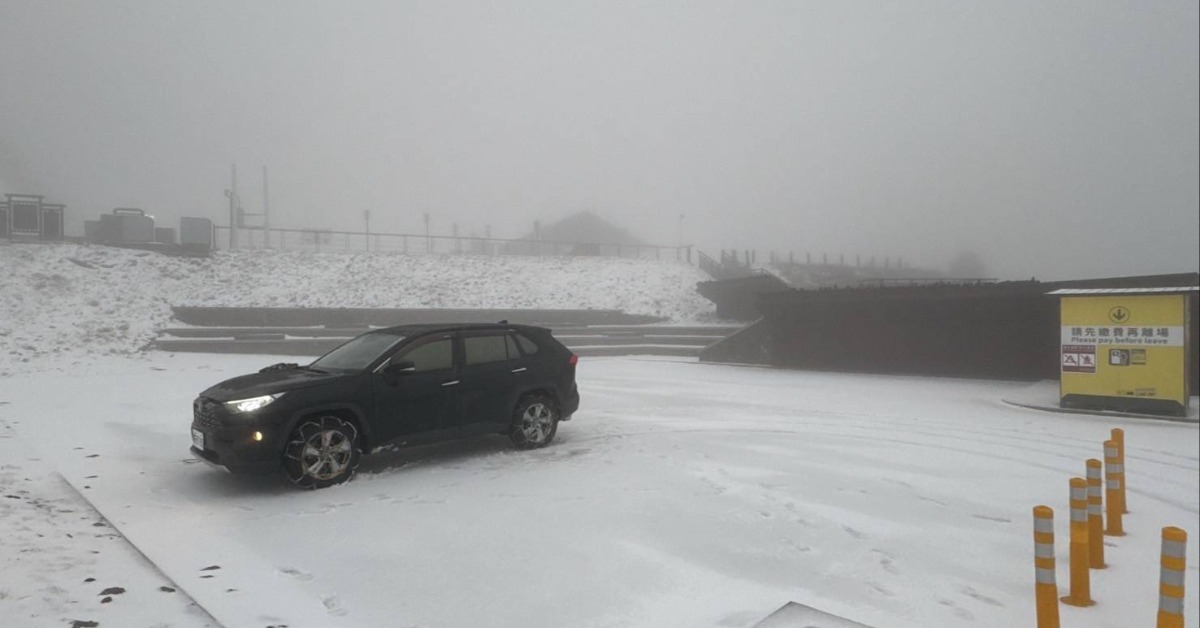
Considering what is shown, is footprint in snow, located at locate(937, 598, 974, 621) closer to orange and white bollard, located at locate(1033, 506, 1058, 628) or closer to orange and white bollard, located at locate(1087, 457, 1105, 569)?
orange and white bollard, located at locate(1033, 506, 1058, 628)

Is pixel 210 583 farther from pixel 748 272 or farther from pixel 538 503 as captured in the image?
pixel 748 272

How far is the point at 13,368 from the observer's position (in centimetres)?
949

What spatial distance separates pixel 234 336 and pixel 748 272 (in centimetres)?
2662

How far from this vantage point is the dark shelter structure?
17.0m

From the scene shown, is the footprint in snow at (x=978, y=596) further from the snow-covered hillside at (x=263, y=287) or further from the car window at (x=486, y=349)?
the snow-covered hillside at (x=263, y=287)

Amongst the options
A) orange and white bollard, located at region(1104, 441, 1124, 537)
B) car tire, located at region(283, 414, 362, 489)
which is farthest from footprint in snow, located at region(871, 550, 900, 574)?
car tire, located at region(283, 414, 362, 489)

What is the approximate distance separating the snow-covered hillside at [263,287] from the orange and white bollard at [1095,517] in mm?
12258

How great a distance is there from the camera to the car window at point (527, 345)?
8.62 m

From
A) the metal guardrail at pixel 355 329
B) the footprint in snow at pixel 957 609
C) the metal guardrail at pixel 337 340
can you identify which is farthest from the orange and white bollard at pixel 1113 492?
the metal guardrail at pixel 337 340

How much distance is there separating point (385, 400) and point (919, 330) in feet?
53.1

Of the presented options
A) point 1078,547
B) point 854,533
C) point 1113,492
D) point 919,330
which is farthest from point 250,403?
point 919,330

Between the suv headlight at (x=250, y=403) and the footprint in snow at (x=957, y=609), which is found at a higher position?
the suv headlight at (x=250, y=403)

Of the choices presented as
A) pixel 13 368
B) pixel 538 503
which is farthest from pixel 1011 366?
pixel 13 368

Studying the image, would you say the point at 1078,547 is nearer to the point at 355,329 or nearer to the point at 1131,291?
the point at 1131,291
